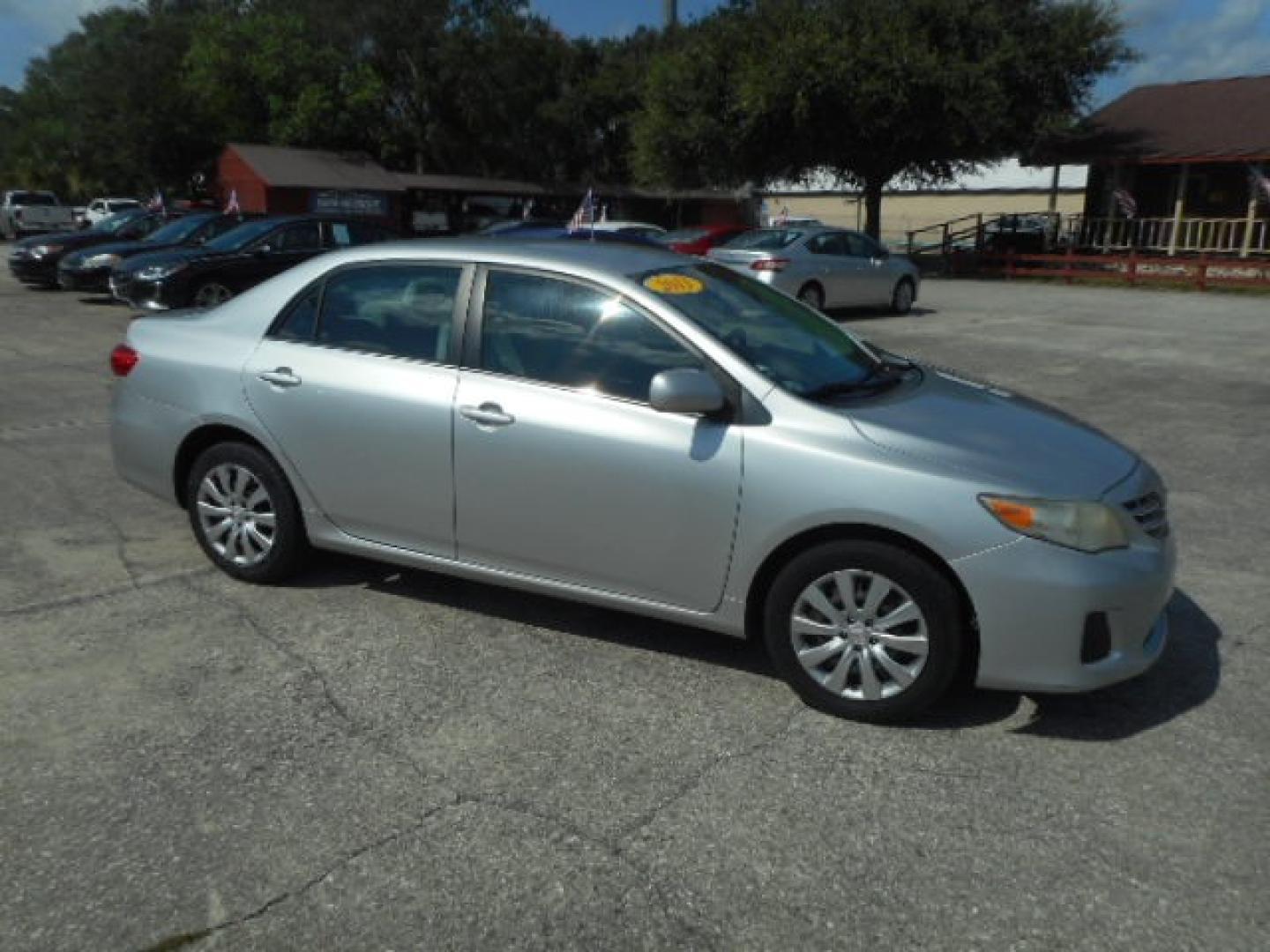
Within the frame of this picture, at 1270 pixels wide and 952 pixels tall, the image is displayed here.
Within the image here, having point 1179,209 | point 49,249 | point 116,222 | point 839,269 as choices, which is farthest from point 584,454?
point 1179,209

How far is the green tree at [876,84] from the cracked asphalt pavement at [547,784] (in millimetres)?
23708

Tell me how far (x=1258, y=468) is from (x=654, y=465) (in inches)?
221

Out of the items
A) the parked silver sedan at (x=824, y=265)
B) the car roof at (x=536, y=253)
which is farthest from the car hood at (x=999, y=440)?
the parked silver sedan at (x=824, y=265)

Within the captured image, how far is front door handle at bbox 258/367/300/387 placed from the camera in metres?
4.57

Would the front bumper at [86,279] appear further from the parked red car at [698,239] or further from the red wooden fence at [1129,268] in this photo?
the red wooden fence at [1129,268]

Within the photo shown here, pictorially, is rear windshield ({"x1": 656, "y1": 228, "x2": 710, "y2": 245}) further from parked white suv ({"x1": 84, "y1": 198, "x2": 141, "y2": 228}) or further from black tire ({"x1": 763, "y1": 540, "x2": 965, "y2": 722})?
parked white suv ({"x1": 84, "y1": 198, "x2": 141, "y2": 228})

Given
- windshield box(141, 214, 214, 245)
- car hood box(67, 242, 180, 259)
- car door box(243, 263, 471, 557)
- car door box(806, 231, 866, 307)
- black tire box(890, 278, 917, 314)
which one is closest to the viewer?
car door box(243, 263, 471, 557)

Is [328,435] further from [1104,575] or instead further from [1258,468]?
[1258,468]

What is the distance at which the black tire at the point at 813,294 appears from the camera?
16.5 meters

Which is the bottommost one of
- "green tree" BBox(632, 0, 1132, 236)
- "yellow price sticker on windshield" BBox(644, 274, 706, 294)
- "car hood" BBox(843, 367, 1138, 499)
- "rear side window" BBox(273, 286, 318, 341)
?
"car hood" BBox(843, 367, 1138, 499)

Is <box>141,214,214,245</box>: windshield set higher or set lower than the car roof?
lower

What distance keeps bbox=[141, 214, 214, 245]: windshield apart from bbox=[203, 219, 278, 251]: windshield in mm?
1951

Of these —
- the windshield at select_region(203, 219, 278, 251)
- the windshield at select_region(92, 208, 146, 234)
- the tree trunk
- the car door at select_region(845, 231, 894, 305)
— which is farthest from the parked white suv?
the car door at select_region(845, 231, 894, 305)

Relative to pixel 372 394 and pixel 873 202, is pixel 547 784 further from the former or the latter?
pixel 873 202
